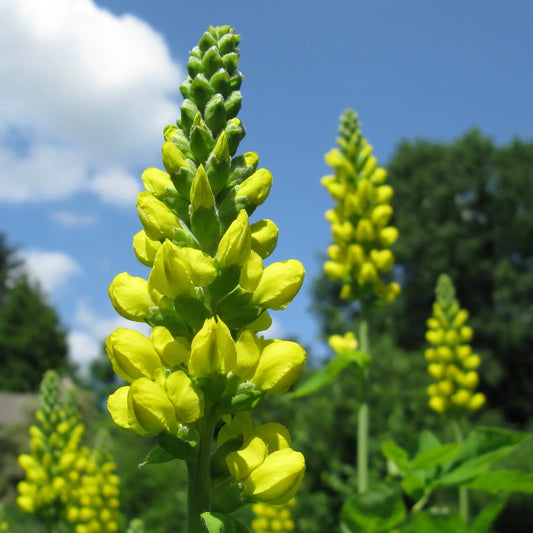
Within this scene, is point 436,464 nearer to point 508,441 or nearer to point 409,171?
point 508,441

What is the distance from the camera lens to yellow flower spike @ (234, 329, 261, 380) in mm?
1352

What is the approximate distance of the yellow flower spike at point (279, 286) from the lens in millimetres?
1459

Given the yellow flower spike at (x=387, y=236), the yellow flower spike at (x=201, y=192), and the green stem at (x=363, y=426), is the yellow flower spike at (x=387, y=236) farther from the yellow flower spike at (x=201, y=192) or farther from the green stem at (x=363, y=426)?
the yellow flower spike at (x=201, y=192)

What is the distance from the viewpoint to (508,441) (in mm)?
1927

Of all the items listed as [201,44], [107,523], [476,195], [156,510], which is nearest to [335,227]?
[201,44]

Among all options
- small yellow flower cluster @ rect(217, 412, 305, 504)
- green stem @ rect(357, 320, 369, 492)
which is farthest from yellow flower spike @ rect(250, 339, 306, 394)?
green stem @ rect(357, 320, 369, 492)

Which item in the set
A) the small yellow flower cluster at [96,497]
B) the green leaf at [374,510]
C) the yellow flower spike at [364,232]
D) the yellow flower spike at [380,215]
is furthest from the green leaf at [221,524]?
the small yellow flower cluster at [96,497]

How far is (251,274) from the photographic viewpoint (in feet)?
4.72

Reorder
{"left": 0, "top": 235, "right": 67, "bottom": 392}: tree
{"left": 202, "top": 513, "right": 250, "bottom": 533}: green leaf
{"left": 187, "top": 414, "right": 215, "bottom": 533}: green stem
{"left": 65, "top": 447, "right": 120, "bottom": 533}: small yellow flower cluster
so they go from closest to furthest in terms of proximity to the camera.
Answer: {"left": 202, "top": 513, "right": 250, "bottom": 533}: green leaf → {"left": 187, "top": 414, "right": 215, "bottom": 533}: green stem → {"left": 65, "top": 447, "right": 120, "bottom": 533}: small yellow flower cluster → {"left": 0, "top": 235, "right": 67, "bottom": 392}: tree

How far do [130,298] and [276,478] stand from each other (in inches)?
22.2

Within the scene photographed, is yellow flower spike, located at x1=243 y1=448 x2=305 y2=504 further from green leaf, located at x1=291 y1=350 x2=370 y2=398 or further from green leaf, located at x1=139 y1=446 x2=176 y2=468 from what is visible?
green leaf, located at x1=291 y1=350 x2=370 y2=398

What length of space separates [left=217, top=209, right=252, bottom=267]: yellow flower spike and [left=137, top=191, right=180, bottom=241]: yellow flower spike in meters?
0.17

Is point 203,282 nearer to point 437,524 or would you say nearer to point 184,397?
point 184,397

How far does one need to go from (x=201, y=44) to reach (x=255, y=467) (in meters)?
1.12
